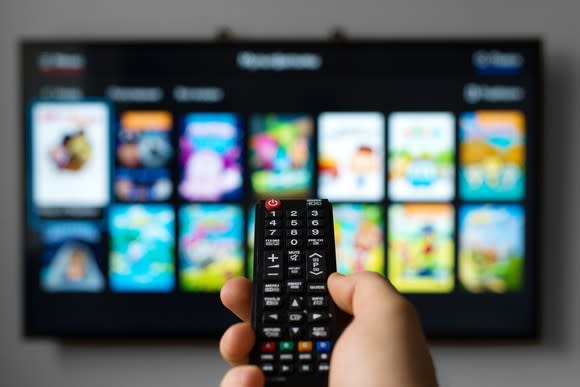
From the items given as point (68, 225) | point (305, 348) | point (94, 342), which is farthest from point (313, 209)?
point (94, 342)

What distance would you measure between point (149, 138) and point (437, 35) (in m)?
0.90

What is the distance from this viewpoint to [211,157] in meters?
1.65

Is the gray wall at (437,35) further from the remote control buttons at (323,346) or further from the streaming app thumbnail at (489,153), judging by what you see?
the remote control buttons at (323,346)

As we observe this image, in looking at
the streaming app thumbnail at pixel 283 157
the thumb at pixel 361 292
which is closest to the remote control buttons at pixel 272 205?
the thumb at pixel 361 292

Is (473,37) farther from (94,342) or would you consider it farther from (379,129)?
(94,342)

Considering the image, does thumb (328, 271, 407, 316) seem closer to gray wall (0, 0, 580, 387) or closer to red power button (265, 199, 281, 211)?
red power button (265, 199, 281, 211)

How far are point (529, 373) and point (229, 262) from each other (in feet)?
3.11

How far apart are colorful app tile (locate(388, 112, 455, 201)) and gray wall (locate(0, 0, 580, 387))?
0.29 metres

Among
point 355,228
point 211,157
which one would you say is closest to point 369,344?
point 355,228

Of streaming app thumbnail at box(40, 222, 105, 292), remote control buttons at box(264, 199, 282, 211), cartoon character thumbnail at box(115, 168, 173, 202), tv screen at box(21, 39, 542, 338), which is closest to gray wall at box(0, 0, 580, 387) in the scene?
tv screen at box(21, 39, 542, 338)

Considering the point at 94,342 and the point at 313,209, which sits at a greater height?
the point at 313,209

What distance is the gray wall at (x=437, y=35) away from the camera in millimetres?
1722

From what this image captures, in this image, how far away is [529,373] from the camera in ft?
5.65

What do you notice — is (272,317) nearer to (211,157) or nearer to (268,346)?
(268,346)
